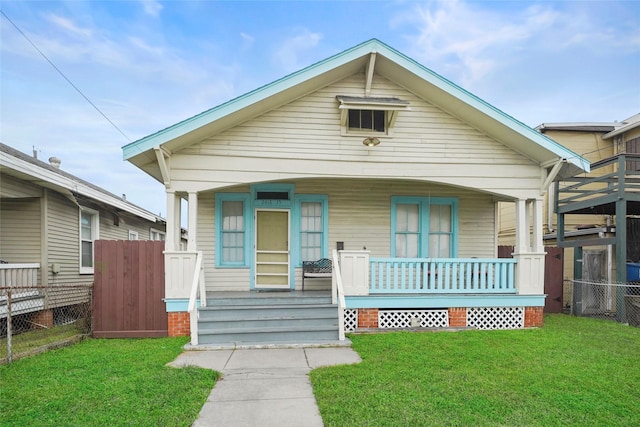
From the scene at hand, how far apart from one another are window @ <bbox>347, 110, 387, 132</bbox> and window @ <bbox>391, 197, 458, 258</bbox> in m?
2.13

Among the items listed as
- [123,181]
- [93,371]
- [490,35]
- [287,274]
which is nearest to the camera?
[93,371]

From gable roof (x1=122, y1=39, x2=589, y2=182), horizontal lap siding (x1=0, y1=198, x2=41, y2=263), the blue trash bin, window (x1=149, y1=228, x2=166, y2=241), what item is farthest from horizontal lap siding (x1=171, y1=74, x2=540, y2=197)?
window (x1=149, y1=228, x2=166, y2=241)

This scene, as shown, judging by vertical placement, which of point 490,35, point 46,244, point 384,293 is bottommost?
point 384,293

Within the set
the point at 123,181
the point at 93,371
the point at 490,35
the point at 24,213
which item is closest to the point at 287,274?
the point at 93,371

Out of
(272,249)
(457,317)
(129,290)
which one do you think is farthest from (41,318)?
(457,317)

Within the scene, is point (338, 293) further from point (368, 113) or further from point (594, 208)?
point (594, 208)

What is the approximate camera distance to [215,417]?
3.75 metres

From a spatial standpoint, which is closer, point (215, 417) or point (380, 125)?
point (215, 417)

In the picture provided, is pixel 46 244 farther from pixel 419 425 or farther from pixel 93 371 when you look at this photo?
pixel 419 425

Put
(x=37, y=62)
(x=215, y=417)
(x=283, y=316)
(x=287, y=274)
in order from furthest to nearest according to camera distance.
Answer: (x=37, y=62)
(x=287, y=274)
(x=283, y=316)
(x=215, y=417)

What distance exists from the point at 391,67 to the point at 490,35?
1079 cm

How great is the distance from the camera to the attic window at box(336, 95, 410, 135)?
746cm

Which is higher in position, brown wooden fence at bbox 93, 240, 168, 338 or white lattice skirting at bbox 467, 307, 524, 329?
brown wooden fence at bbox 93, 240, 168, 338

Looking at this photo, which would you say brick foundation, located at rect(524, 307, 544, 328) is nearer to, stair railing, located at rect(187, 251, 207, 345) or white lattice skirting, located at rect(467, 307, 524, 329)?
white lattice skirting, located at rect(467, 307, 524, 329)
